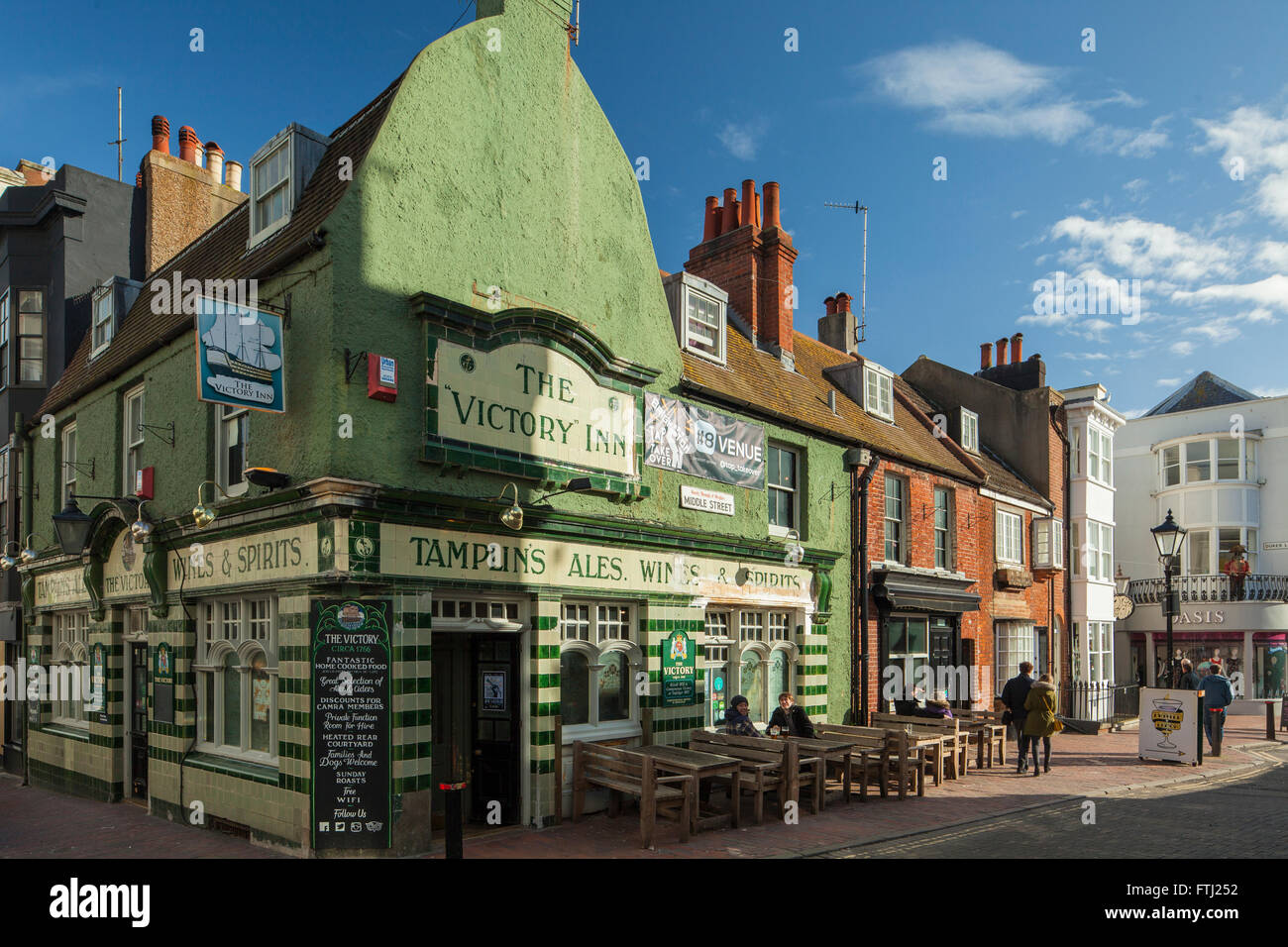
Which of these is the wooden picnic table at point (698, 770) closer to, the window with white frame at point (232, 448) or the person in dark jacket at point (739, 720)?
the person in dark jacket at point (739, 720)

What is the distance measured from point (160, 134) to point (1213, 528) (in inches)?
1409

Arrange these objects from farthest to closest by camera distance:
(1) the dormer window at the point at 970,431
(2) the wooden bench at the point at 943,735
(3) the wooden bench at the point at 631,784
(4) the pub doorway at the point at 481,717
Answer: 1. (1) the dormer window at the point at 970,431
2. (2) the wooden bench at the point at 943,735
3. (4) the pub doorway at the point at 481,717
4. (3) the wooden bench at the point at 631,784

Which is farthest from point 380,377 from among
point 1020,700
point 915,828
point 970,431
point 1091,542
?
point 1091,542

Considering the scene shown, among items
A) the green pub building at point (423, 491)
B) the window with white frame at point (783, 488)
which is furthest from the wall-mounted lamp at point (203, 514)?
the window with white frame at point (783, 488)

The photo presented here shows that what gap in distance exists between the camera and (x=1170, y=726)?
18219 millimetres

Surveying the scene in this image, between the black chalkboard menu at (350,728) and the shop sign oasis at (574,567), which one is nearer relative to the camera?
the black chalkboard menu at (350,728)

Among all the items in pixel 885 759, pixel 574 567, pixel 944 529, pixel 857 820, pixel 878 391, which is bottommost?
pixel 857 820

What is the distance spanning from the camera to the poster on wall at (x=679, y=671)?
13.8 meters

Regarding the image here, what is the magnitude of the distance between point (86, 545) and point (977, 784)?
1457 cm

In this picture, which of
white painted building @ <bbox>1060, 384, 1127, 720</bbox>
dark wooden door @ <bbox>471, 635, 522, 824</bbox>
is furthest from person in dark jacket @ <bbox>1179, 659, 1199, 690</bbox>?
dark wooden door @ <bbox>471, 635, 522, 824</bbox>

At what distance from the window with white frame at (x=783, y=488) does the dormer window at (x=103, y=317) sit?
11637 mm

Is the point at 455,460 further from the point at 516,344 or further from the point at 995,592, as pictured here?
the point at 995,592

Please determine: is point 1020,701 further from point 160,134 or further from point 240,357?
point 160,134

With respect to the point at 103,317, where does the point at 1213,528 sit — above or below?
below
